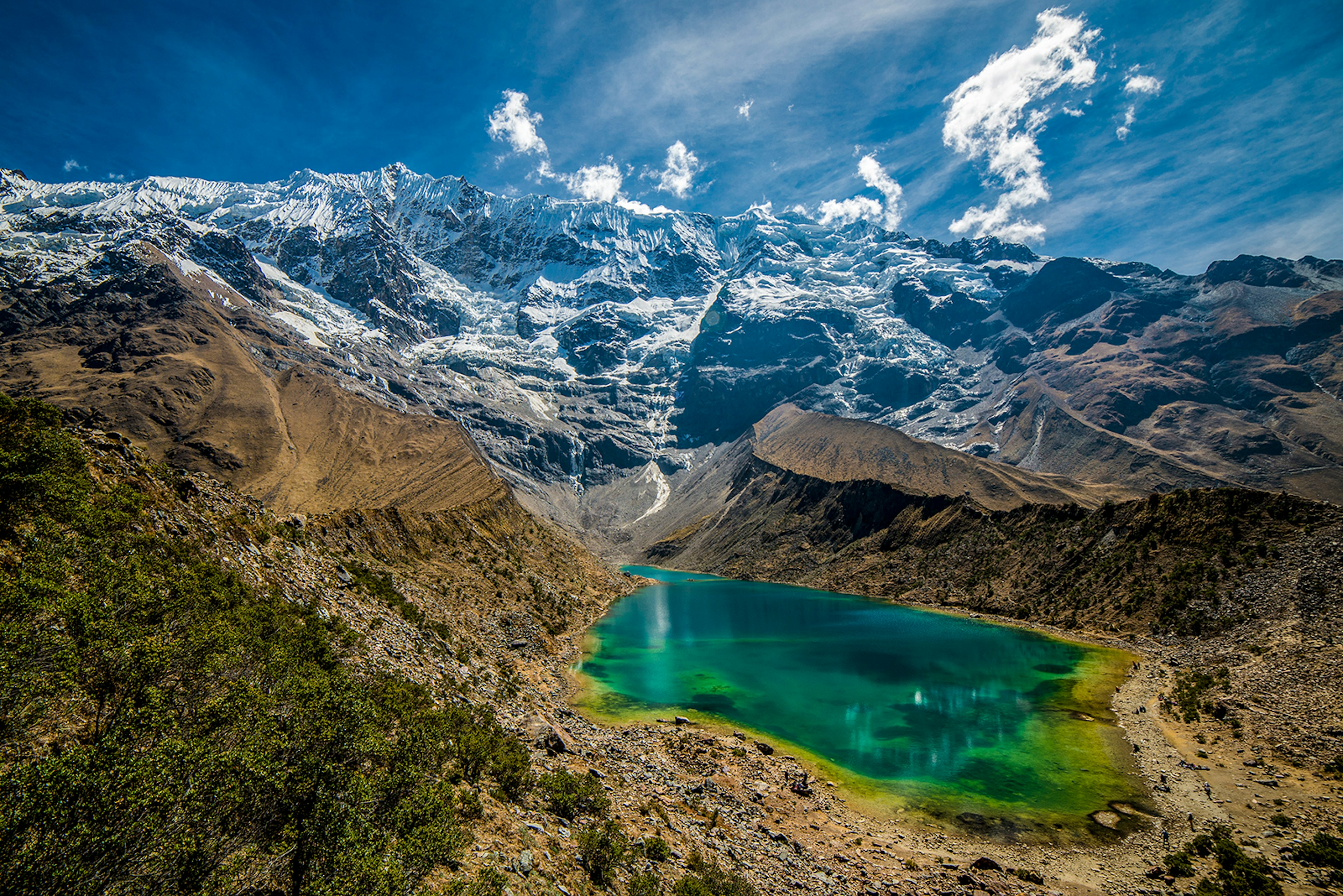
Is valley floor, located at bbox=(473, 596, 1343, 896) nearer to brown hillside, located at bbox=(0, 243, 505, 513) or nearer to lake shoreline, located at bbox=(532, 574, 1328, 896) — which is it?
lake shoreline, located at bbox=(532, 574, 1328, 896)

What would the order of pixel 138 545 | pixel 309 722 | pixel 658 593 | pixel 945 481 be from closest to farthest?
pixel 309 722, pixel 138 545, pixel 658 593, pixel 945 481

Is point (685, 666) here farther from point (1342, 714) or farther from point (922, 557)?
point (922, 557)

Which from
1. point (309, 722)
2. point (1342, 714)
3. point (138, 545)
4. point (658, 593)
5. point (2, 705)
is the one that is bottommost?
point (658, 593)

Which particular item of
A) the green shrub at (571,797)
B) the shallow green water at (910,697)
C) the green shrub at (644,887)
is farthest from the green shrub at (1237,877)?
the green shrub at (571,797)

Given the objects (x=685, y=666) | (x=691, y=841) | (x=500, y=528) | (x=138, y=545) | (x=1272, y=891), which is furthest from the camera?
Answer: (x=500, y=528)

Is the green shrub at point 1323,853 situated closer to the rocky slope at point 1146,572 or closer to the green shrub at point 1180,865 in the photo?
the green shrub at point 1180,865

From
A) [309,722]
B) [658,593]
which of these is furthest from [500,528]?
[309,722]

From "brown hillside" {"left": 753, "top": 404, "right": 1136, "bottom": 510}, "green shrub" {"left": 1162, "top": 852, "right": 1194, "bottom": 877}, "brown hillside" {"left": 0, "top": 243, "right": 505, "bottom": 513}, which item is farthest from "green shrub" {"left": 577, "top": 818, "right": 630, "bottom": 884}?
"brown hillside" {"left": 753, "top": 404, "right": 1136, "bottom": 510}
